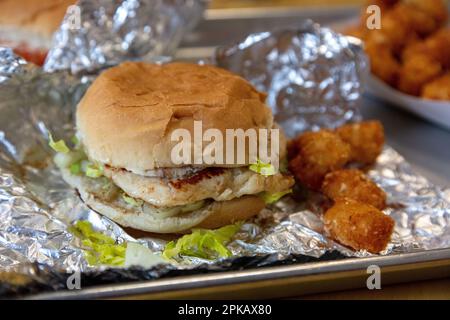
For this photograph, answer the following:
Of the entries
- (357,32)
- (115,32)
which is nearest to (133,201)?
(115,32)

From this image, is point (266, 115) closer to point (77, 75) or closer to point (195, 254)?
point (195, 254)

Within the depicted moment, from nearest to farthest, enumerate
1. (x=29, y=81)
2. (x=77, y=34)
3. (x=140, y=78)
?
(x=140, y=78), (x=29, y=81), (x=77, y=34)

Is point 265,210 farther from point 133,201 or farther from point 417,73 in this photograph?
point 417,73

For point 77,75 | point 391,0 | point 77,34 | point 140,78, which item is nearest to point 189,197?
point 140,78

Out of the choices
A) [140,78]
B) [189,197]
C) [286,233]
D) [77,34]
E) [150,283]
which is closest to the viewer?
[150,283]

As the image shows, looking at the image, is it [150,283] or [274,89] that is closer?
[150,283]

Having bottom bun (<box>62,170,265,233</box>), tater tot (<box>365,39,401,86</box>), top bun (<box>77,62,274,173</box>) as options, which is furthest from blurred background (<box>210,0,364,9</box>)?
bottom bun (<box>62,170,265,233</box>)
